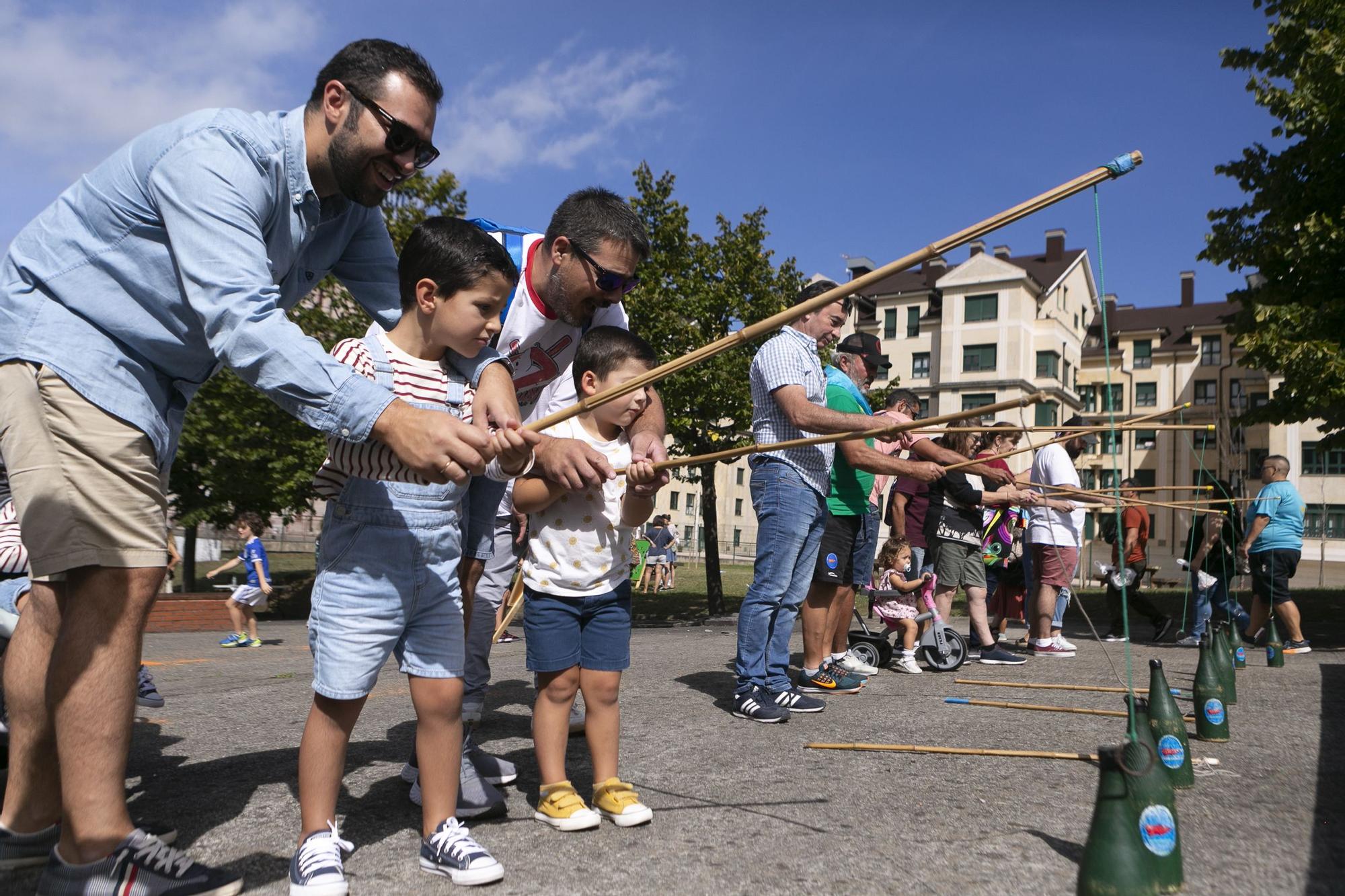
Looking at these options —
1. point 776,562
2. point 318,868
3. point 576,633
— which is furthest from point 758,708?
point 318,868

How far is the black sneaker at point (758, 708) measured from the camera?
14.9ft

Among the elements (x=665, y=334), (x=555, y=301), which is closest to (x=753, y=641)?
(x=555, y=301)

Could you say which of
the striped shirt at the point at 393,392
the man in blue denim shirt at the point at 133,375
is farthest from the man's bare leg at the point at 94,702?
the striped shirt at the point at 393,392

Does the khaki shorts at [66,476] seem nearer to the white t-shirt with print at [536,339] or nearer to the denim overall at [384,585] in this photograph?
the denim overall at [384,585]

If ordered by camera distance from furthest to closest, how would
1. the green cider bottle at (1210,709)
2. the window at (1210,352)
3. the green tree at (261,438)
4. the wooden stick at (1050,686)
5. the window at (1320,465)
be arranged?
the window at (1210,352), the window at (1320,465), the green tree at (261,438), the wooden stick at (1050,686), the green cider bottle at (1210,709)

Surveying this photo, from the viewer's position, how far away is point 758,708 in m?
4.58

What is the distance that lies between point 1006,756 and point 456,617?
2322 mm

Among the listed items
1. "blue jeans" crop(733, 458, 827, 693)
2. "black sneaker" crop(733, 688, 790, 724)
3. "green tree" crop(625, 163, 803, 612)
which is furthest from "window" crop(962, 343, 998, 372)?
"black sneaker" crop(733, 688, 790, 724)

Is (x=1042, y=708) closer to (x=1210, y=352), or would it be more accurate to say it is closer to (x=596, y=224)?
(x=596, y=224)

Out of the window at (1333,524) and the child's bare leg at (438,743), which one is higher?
the window at (1333,524)

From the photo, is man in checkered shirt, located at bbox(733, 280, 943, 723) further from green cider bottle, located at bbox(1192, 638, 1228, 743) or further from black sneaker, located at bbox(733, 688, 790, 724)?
green cider bottle, located at bbox(1192, 638, 1228, 743)

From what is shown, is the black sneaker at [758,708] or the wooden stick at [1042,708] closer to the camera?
the black sneaker at [758,708]

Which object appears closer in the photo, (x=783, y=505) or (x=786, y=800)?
(x=786, y=800)

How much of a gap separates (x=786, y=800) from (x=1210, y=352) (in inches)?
2423
